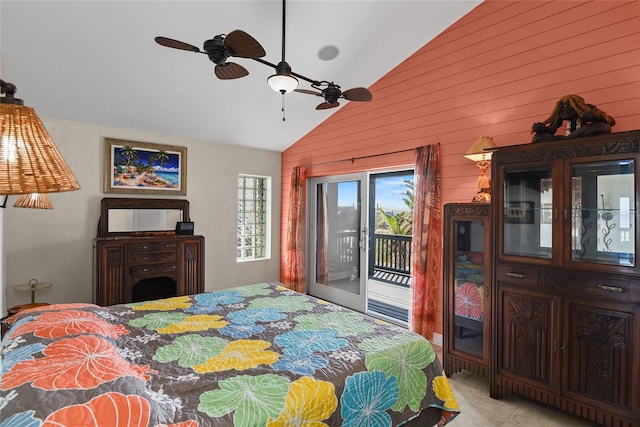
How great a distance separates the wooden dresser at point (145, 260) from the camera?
3879 mm

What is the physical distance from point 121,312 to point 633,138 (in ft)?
12.0

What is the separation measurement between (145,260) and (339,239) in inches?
106

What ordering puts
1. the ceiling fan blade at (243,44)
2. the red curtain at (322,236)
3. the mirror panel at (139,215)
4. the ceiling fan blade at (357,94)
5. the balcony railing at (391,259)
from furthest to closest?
1. the balcony railing at (391,259)
2. the red curtain at (322,236)
3. the mirror panel at (139,215)
4. the ceiling fan blade at (357,94)
5. the ceiling fan blade at (243,44)

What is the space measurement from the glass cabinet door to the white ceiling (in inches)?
86.9

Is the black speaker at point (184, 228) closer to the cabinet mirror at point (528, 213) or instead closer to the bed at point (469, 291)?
the bed at point (469, 291)

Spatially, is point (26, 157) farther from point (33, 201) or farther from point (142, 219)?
point (142, 219)

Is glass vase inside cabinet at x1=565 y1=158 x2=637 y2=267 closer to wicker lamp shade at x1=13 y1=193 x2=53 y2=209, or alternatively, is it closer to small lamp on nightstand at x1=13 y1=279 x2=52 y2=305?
wicker lamp shade at x1=13 y1=193 x2=53 y2=209

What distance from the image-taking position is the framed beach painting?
14.1ft

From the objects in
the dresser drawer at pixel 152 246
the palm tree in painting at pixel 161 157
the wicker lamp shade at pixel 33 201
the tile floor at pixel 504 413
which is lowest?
the tile floor at pixel 504 413

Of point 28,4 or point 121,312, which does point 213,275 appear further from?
point 28,4

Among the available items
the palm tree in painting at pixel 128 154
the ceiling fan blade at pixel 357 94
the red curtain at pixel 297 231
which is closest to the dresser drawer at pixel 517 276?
the ceiling fan blade at pixel 357 94

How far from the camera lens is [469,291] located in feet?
9.99

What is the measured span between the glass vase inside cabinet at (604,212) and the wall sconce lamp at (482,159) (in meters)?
0.77

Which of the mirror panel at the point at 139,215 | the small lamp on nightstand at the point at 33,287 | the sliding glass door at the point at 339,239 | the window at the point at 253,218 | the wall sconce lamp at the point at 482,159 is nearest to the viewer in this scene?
the wall sconce lamp at the point at 482,159
